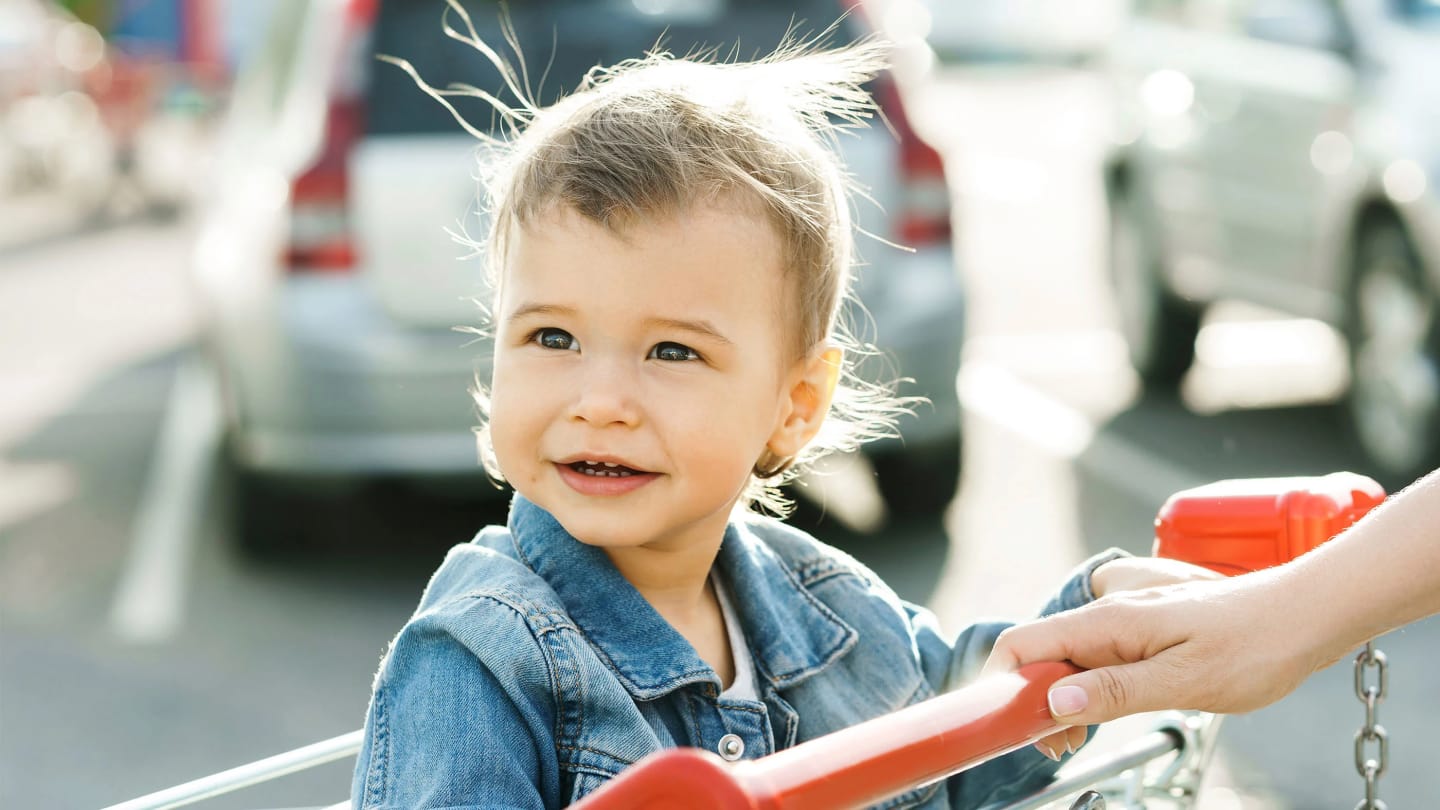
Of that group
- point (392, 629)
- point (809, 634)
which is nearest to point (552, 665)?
point (809, 634)

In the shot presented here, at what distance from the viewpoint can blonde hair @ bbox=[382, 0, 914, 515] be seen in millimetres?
1855

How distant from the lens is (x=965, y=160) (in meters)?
16.4

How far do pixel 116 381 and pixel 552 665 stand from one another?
7456mm

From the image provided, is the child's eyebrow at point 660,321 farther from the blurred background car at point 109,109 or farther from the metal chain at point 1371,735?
the blurred background car at point 109,109

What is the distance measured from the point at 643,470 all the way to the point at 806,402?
1.06 ft

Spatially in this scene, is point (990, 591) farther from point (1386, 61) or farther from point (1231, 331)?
point (1231, 331)

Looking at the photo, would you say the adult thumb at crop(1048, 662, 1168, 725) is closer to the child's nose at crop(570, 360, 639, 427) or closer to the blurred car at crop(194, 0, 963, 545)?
the child's nose at crop(570, 360, 639, 427)

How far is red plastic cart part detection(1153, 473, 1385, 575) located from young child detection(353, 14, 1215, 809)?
7 centimetres

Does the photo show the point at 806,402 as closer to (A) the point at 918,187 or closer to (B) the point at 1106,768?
(B) the point at 1106,768

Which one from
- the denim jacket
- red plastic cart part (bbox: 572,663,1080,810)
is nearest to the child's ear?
the denim jacket

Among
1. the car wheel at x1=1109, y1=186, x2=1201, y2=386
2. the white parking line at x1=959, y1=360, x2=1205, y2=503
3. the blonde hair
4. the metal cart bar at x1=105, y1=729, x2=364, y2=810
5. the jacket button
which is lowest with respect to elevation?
the white parking line at x1=959, y1=360, x2=1205, y2=503

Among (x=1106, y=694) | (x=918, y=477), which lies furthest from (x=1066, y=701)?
(x=918, y=477)

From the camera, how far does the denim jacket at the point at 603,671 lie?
168 cm

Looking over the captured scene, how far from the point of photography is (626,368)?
5.95ft
